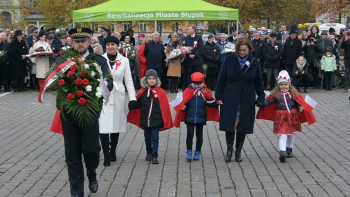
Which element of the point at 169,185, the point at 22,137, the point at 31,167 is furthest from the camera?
the point at 22,137

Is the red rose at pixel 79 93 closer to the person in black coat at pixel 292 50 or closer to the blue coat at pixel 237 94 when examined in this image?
the blue coat at pixel 237 94

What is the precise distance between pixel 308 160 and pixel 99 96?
153 inches

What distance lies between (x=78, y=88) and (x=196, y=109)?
3032mm

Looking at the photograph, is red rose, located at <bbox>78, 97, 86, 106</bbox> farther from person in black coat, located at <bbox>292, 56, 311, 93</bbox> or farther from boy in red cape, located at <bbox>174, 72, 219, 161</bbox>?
person in black coat, located at <bbox>292, 56, 311, 93</bbox>

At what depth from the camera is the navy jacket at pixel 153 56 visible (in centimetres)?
1966

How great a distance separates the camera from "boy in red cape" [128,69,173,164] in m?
9.69

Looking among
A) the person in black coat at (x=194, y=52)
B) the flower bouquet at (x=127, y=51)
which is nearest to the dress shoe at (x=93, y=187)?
the person in black coat at (x=194, y=52)

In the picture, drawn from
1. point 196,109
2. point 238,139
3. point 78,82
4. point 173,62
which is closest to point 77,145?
point 78,82

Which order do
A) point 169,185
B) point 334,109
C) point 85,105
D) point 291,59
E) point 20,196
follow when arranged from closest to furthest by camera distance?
point 85,105, point 20,196, point 169,185, point 334,109, point 291,59

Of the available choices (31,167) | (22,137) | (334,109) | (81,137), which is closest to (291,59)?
(334,109)

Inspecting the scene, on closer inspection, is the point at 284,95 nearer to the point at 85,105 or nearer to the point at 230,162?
the point at 230,162

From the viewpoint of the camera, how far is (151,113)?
9703mm

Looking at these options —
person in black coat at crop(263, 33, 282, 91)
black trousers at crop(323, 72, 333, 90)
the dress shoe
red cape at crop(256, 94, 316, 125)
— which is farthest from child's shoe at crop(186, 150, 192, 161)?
black trousers at crop(323, 72, 333, 90)

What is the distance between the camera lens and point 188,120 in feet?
32.4
